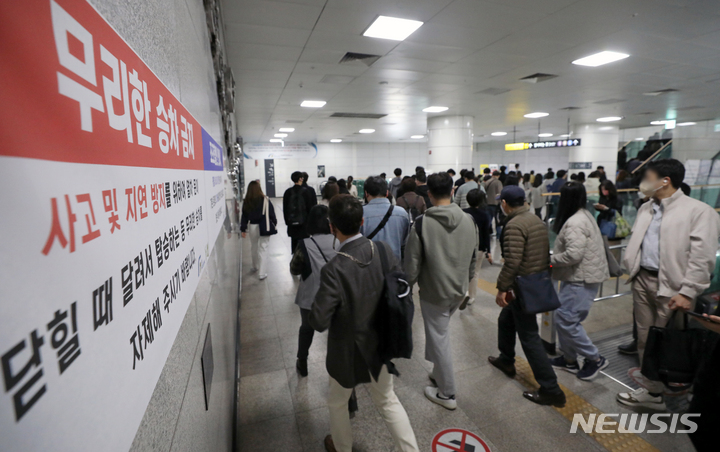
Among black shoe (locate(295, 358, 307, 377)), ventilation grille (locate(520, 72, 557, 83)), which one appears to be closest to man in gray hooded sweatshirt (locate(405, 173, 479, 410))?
black shoe (locate(295, 358, 307, 377))

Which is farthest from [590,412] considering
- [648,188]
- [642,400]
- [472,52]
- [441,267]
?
[472,52]

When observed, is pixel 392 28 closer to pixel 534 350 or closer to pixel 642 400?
pixel 534 350

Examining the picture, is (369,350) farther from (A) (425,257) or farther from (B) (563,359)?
(B) (563,359)

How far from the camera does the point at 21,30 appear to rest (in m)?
0.31

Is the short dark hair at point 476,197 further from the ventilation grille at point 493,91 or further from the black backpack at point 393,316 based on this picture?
the ventilation grille at point 493,91

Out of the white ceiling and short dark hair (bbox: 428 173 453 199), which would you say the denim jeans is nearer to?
short dark hair (bbox: 428 173 453 199)

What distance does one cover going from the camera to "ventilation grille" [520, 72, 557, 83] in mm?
6811

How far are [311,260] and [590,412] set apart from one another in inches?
93.6

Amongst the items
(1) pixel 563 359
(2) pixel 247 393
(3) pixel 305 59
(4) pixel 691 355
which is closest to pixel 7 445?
(2) pixel 247 393

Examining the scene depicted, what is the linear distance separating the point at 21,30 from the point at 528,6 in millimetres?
4618

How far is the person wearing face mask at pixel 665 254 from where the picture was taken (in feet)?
7.90

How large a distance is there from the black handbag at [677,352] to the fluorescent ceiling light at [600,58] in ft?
15.7

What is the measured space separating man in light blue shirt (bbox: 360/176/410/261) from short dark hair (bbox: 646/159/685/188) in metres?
1.93

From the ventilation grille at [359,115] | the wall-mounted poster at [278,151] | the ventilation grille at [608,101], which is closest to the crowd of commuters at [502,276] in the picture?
the ventilation grille at [359,115]
